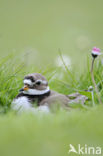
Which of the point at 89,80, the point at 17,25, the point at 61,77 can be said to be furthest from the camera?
the point at 17,25

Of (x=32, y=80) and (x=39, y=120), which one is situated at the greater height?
(x=32, y=80)

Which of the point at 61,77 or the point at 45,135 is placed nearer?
the point at 45,135

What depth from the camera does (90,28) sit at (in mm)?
15703

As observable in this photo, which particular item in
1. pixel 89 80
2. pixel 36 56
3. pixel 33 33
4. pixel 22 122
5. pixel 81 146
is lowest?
pixel 81 146

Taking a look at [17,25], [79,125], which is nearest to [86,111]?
[79,125]

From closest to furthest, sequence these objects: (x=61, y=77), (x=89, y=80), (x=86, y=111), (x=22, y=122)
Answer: (x=22, y=122) < (x=86, y=111) < (x=89, y=80) < (x=61, y=77)

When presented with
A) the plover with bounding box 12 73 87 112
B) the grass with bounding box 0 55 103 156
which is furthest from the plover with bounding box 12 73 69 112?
the grass with bounding box 0 55 103 156

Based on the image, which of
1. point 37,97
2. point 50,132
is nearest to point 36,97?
point 37,97

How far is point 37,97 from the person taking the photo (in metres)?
5.13

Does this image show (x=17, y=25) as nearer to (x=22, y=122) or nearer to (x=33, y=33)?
(x=33, y=33)

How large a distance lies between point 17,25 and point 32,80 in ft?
38.4

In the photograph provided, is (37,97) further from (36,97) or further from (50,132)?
(50,132)

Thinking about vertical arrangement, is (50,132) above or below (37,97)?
below

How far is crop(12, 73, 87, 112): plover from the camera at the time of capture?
483 cm
